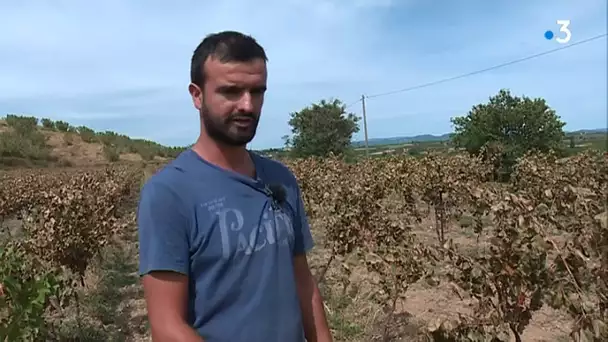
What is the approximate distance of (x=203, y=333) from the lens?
66.6 inches

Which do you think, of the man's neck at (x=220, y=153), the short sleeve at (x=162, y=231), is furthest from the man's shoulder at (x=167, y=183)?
the man's neck at (x=220, y=153)

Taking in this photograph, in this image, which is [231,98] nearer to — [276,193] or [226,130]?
[226,130]

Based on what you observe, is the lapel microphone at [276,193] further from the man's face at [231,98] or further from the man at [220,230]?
the man's face at [231,98]

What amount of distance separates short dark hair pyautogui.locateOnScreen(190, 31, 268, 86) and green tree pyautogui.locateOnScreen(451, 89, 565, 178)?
27833mm

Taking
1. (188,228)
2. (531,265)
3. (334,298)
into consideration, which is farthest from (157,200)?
(334,298)

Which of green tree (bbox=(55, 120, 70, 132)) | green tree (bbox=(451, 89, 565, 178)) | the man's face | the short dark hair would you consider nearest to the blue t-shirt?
the man's face

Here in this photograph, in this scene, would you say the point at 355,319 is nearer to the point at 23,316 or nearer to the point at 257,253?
the point at 23,316

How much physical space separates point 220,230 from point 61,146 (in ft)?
168

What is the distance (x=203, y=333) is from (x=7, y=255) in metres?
3.79

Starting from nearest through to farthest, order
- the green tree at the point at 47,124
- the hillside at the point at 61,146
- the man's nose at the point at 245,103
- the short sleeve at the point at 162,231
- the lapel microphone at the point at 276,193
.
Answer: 1. the short sleeve at the point at 162,231
2. the man's nose at the point at 245,103
3. the lapel microphone at the point at 276,193
4. the hillside at the point at 61,146
5. the green tree at the point at 47,124

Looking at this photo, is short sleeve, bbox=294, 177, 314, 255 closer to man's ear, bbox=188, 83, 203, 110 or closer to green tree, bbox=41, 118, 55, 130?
man's ear, bbox=188, 83, 203, 110

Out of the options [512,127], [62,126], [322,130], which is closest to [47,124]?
A: [62,126]

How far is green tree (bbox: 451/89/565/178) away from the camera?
2909 cm

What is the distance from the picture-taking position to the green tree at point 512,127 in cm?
2909
